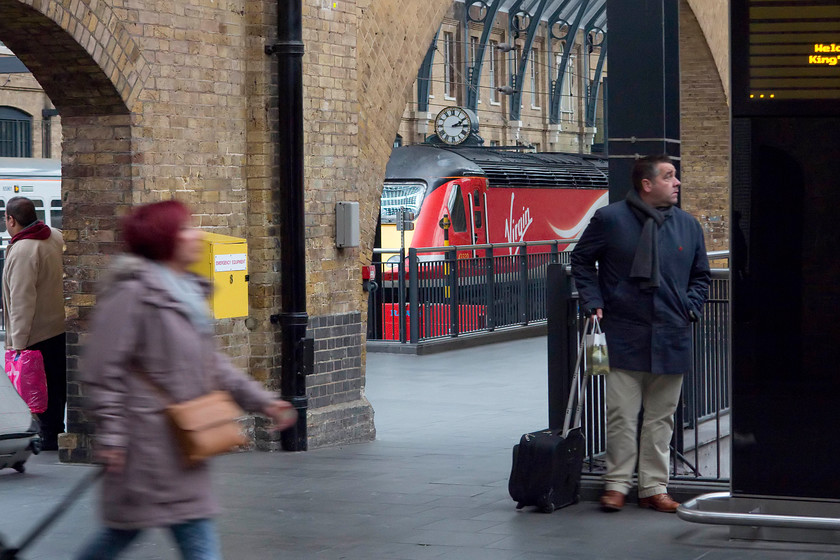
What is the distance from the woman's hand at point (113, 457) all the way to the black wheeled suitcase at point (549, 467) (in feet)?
11.0

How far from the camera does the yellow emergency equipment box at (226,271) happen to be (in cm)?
923

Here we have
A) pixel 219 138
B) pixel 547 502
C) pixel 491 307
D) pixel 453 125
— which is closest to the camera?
pixel 547 502

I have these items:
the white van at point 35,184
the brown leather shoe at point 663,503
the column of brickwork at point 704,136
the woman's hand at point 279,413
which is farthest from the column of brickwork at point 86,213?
the white van at point 35,184

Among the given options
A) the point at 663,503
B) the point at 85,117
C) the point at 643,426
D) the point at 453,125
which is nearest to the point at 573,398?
the point at 643,426

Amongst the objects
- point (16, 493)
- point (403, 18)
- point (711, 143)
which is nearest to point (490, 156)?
point (711, 143)

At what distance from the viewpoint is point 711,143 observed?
20.1 metres

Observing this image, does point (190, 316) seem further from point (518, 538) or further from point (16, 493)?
point (16, 493)

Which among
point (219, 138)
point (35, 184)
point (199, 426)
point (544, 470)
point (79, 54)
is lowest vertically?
point (544, 470)

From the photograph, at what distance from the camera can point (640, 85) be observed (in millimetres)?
8109

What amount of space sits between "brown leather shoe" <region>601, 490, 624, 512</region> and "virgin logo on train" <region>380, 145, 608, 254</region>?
15.9m

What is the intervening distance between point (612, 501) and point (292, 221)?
3.55 metres

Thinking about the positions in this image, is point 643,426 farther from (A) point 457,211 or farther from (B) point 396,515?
(A) point 457,211

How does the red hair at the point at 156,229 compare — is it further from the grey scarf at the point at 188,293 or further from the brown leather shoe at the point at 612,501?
the brown leather shoe at the point at 612,501

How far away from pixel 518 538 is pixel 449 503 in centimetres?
104
